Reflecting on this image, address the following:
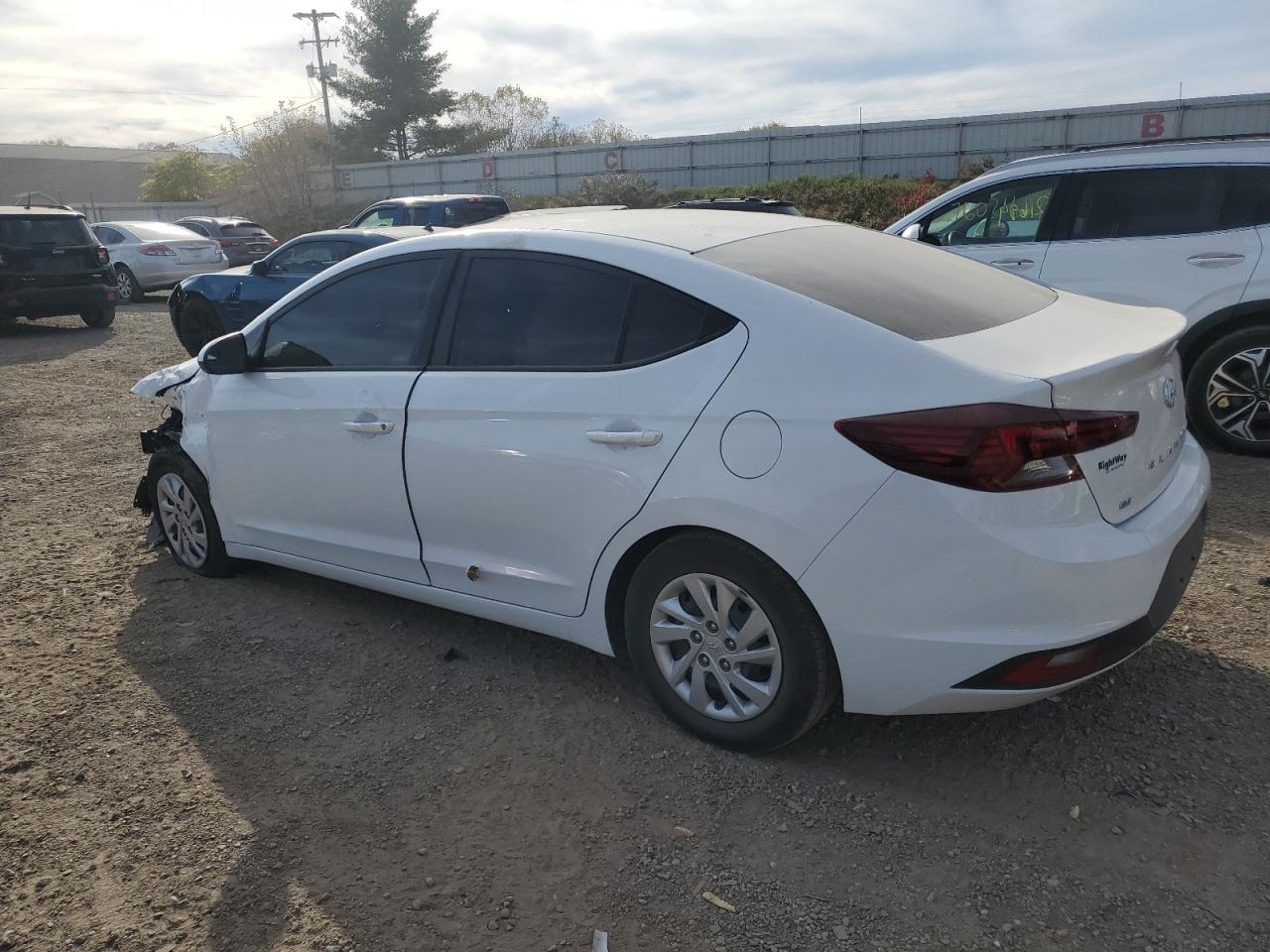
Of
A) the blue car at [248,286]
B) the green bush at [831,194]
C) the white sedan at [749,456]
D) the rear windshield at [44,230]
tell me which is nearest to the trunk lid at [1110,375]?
the white sedan at [749,456]

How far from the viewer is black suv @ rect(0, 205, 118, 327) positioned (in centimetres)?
1355

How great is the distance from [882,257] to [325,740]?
2.62 m

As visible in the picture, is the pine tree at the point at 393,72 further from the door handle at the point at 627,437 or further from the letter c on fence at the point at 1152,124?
the door handle at the point at 627,437

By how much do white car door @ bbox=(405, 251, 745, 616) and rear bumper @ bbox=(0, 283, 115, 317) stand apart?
12.7 meters

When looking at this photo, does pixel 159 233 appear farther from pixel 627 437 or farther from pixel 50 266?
pixel 627 437

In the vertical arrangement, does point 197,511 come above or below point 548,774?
above

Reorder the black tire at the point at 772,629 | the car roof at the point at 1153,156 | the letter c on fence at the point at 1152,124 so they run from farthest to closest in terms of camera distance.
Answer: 1. the letter c on fence at the point at 1152,124
2. the car roof at the point at 1153,156
3. the black tire at the point at 772,629

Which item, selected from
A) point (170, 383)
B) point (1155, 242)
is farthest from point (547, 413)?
point (1155, 242)

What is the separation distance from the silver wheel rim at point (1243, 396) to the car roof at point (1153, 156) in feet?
3.99

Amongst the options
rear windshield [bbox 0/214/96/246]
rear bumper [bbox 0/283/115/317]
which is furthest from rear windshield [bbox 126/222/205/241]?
rear bumper [bbox 0/283/115/317]

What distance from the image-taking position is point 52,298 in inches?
548

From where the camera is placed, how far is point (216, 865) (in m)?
2.79

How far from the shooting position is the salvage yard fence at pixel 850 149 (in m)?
25.7

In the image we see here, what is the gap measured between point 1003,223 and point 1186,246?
1.21 meters
